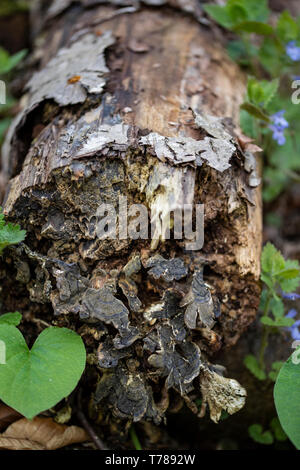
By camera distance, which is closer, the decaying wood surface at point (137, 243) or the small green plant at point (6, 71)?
the decaying wood surface at point (137, 243)

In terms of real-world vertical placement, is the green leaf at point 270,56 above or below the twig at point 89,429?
above

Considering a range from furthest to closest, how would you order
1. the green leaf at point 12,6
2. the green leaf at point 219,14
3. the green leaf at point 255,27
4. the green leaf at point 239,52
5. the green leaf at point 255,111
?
the green leaf at point 12,6 < the green leaf at point 239,52 < the green leaf at point 219,14 < the green leaf at point 255,27 < the green leaf at point 255,111

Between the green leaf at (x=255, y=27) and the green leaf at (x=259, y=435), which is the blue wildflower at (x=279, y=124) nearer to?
the green leaf at (x=255, y=27)

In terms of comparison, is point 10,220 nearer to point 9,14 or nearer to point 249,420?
point 249,420

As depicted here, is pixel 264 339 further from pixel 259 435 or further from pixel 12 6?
pixel 12 6

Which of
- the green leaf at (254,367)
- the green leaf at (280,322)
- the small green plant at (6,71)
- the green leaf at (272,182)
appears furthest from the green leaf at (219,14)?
the green leaf at (254,367)

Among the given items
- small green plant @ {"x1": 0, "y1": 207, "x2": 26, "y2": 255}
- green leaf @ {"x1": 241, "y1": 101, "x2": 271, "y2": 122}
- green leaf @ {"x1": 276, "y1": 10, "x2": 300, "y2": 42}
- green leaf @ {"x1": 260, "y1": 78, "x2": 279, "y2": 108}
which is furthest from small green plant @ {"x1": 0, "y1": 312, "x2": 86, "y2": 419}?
green leaf @ {"x1": 276, "y1": 10, "x2": 300, "y2": 42}

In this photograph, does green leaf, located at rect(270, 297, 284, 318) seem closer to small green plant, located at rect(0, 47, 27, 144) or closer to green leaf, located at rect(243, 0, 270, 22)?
green leaf, located at rect(243, 0, 270, 22)
